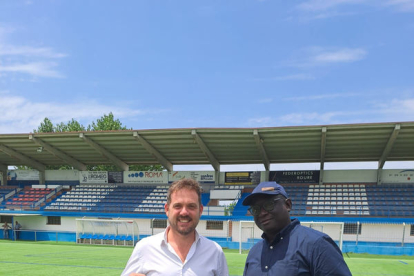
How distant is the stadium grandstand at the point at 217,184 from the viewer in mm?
26906

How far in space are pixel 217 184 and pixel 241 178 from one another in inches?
93.0

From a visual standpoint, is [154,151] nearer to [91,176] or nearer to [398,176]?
[91,176]

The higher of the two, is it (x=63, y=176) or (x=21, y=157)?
(x=21, y=157)

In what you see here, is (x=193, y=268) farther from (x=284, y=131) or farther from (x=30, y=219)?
(x=30, y=219)

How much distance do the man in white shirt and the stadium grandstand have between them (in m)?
22.1

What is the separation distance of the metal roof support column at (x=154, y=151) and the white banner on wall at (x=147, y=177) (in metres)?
0.92

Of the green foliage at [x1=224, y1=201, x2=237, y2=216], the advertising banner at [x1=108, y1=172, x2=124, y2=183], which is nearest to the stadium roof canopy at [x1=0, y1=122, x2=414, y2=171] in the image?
the advertising banner at [x1=108, y1=172, x2=124, y2=183]

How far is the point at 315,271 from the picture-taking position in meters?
A: 2.41

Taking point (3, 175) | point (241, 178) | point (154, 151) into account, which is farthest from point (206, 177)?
point (3, 175)

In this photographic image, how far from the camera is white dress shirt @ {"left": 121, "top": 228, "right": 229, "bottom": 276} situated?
2.73 m

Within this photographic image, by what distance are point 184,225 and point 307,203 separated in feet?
96.8

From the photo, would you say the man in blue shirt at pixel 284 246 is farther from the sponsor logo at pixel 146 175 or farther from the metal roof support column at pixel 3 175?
the metal roof support column at pixel 3 175

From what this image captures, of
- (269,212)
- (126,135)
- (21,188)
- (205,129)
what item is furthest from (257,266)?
(21,188)

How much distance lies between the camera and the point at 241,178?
1359 inches
